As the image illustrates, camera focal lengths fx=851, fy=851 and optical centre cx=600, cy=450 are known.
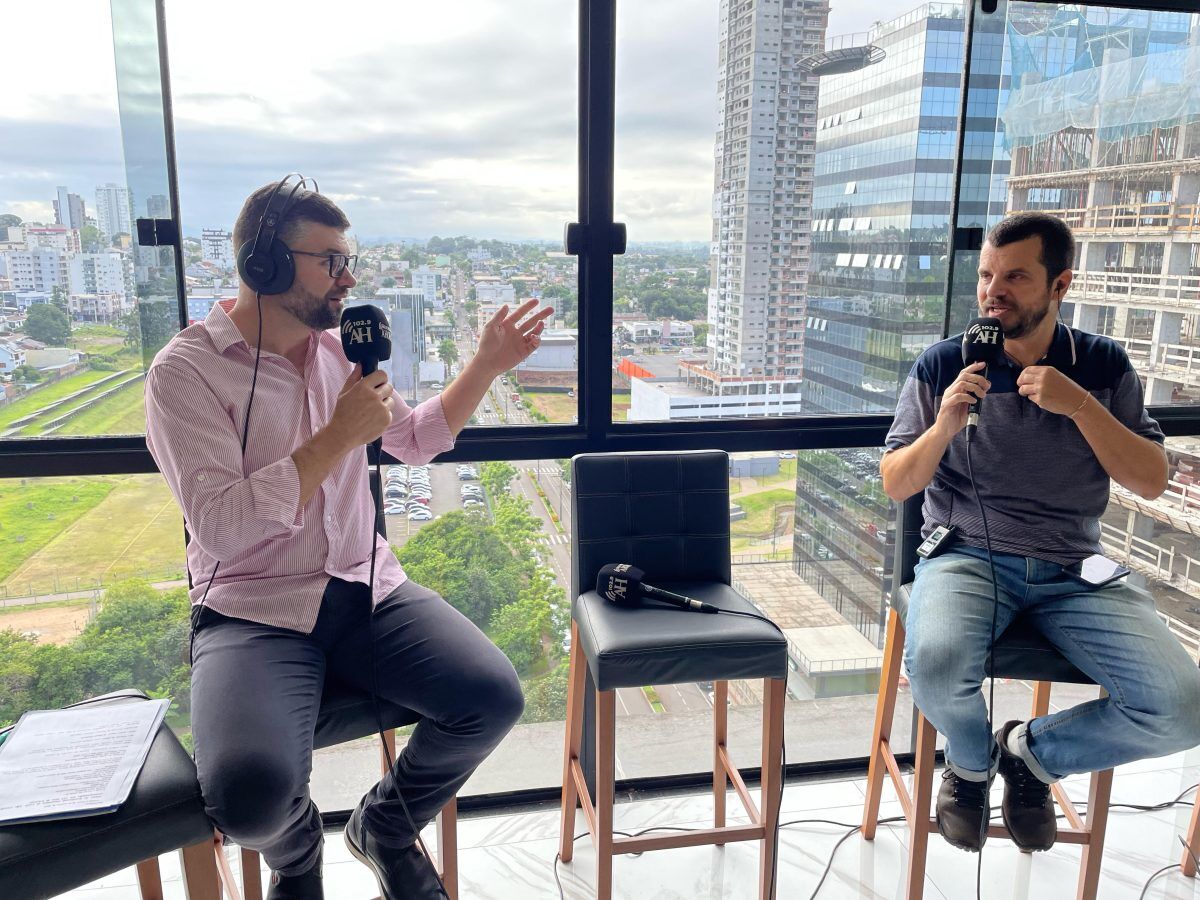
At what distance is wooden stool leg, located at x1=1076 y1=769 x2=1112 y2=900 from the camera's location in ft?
6.33

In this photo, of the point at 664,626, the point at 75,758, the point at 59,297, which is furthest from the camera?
the point at 59,297

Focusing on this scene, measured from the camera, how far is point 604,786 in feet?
5.86

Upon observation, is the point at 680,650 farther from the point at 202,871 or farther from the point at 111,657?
the point at 111,657

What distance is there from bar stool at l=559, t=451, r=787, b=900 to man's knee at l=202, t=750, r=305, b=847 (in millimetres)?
632

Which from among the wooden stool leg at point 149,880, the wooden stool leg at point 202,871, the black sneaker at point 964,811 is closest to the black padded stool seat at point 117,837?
the wooden stool leg at point 202,871

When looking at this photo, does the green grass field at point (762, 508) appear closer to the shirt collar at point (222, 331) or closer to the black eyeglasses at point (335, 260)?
the black eyeglasses at point (335, 260)

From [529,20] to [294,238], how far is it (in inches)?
34.5

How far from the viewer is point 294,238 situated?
1.73 meters

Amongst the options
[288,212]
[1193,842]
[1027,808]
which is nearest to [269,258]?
[288,212]

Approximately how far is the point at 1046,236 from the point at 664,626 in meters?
1.29

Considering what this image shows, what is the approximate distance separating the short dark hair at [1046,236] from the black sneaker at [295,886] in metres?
2.05

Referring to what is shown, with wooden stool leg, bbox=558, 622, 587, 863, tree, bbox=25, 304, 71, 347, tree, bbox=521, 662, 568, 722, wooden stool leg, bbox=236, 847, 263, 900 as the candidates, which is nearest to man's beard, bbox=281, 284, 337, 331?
tree, bbox=25, 304, 71, 347

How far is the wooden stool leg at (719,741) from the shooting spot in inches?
86.7

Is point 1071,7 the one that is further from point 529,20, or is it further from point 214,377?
point 214,377
